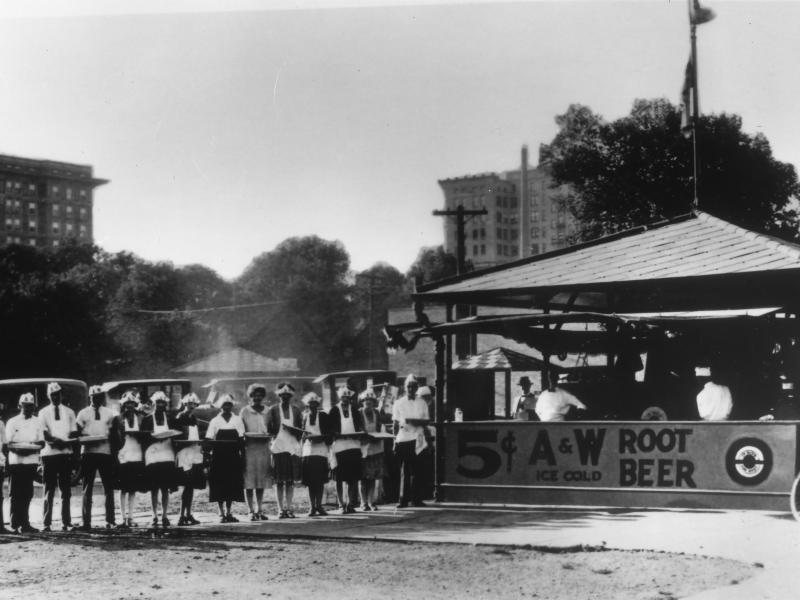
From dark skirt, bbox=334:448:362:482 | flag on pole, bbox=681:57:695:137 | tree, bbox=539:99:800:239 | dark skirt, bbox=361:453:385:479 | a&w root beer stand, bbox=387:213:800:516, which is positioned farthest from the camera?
tree, bbox=539:99:800:239

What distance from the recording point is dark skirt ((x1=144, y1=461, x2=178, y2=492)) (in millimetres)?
13758

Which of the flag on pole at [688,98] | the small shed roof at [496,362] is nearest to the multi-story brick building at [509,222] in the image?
the small shed roof at [496,362]

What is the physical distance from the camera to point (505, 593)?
8406 millimetres

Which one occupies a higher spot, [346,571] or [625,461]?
[625,461]

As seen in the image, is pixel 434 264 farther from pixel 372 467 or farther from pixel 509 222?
pixel 372 467

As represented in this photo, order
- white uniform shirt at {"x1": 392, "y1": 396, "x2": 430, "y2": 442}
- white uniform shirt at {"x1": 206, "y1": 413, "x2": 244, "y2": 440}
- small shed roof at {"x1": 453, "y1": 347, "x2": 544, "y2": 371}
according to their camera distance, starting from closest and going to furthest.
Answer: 1. white uniform shirt at {"x1": 206, "y1": 413, "x2": 244, "y2": 440}
2. white uniform shirt at {"x1": 392, "y1": 396, "x2": 430, "y2": 442}
3. small shed roof at {"x1": 453, "y1": 347, "x2": 544, "y2": 371}

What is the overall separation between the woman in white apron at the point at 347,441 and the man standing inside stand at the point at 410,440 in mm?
621

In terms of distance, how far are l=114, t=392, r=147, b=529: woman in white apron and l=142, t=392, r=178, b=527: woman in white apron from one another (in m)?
0.10

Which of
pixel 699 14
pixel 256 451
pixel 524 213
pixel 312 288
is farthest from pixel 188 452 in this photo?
pixel 312 288

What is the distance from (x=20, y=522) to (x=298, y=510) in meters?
4.32

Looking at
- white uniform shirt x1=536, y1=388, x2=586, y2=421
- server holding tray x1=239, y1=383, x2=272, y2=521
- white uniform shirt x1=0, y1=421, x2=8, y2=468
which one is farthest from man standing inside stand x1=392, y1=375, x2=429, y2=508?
white uniform shirt x1=0, y1=421, x2=8, y2=468

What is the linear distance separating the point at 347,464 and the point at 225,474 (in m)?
1.83

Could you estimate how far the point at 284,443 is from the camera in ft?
48.2

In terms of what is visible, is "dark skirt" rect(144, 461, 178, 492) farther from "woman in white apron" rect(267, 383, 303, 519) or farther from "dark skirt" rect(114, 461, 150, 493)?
"woman in white apron" rect(267, 383, 303, 519)
